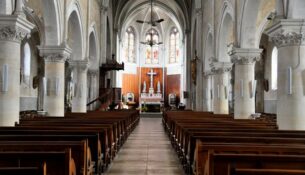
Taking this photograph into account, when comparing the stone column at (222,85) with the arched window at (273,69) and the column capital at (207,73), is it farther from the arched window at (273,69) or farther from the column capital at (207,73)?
the arched window at (273,69)

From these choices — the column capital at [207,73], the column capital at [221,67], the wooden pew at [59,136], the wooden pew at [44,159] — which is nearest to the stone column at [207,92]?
the column capital at [207,73]

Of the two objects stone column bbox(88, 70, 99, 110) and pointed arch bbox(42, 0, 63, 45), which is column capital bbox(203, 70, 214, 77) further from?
pointed arch bbox(42, 0, 63, 45)

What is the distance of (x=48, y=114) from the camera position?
14.9 meters

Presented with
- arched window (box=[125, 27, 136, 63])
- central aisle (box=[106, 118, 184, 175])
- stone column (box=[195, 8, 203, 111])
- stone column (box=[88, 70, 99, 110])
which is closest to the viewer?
central aisle (box=[106, 118, 184, 175])

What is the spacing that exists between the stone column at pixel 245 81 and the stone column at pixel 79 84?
8.80 m

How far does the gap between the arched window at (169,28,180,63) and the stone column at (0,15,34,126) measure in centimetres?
3522

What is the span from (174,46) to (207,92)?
23.4 m

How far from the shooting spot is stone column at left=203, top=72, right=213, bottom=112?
21942 millimetres

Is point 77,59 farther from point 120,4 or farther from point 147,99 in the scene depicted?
point 147,99

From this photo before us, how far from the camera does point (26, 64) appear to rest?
24.5 meters

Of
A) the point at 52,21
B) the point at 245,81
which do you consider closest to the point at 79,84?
the point at 52,21

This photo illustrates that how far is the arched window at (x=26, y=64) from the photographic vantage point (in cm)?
2405

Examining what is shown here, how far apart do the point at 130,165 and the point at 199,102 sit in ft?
54.9

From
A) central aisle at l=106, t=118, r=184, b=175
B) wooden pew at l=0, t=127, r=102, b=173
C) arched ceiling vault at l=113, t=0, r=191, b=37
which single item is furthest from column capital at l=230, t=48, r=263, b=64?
arched ceiling vault at l=113, t=0, r=191, b=37
